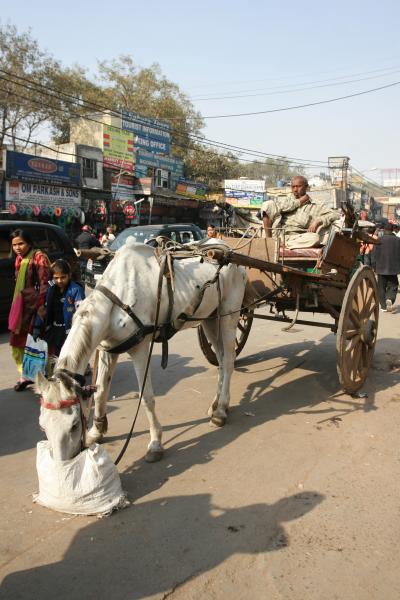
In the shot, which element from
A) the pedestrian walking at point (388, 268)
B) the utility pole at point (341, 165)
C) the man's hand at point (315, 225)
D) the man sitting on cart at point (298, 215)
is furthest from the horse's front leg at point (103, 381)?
the utility pole at point (341, 165)

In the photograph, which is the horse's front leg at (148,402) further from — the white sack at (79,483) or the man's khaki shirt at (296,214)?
the man's khaki shirt at (296,214)

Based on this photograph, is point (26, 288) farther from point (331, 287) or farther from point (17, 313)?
point (331, 287)

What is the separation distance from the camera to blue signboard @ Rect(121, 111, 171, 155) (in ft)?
92.0

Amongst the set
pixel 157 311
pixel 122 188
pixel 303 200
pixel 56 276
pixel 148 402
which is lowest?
pixel 148 402

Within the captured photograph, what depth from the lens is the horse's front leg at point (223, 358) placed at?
460 centimetres

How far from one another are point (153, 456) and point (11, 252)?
17.8 feet

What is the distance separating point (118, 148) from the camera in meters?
26.4

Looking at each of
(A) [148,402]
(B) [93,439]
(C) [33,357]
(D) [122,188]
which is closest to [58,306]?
(C) [33,357]

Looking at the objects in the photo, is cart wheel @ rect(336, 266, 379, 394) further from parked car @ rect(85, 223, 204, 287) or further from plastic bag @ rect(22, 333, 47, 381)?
parked car @ rect(85, 223, 204, 287)

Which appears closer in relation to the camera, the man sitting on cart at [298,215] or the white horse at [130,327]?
the white horse at [130,327]

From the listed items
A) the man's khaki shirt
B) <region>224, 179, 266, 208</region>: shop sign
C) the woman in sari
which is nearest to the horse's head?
the woman in sari

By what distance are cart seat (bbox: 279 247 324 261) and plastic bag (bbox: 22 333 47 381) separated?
2.75m

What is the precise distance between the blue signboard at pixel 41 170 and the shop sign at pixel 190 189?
8476 millimetres

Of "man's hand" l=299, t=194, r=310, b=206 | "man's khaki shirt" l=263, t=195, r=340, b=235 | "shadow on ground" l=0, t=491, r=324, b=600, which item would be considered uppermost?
"man's hand" l=299, t=194, r=310, b=206
